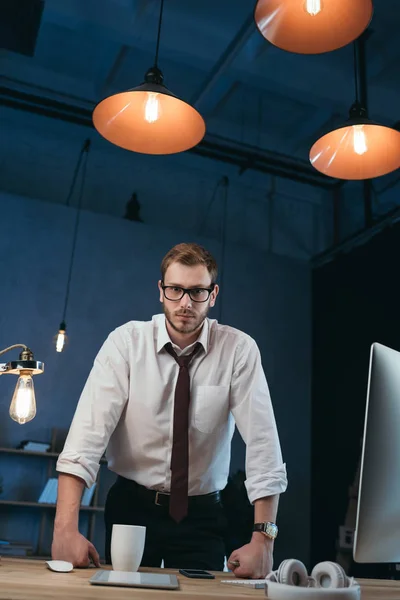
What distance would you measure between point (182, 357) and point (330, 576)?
1128mm

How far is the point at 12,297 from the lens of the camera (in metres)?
5.29

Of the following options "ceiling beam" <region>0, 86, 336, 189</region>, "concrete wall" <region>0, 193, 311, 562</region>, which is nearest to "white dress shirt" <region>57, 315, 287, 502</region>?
"concrete wall" <region>0, 193, 311, 562</region>

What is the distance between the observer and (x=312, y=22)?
7.13 feet

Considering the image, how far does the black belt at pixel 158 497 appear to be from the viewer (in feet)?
6.12

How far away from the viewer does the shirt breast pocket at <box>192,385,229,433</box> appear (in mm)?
2000

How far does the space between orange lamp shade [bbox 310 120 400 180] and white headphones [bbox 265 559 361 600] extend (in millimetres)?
2025

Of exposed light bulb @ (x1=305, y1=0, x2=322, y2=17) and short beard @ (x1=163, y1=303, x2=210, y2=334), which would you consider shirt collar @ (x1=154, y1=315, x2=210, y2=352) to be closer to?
short beard @ (x1=163, y1=303, x2=210, y2=334)

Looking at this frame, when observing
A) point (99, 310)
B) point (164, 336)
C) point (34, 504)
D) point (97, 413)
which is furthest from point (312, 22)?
point (34, 504)

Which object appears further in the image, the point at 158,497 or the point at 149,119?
the point at 149,119

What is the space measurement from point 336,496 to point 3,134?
15.4ft

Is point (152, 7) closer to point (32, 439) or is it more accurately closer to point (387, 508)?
point (32, 439)

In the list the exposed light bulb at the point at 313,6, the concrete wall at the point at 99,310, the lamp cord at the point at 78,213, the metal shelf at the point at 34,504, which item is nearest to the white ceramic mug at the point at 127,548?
the exposed light bulb at the point at 313,6

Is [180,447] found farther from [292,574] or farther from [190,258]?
[292,574]

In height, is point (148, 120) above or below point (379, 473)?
above
